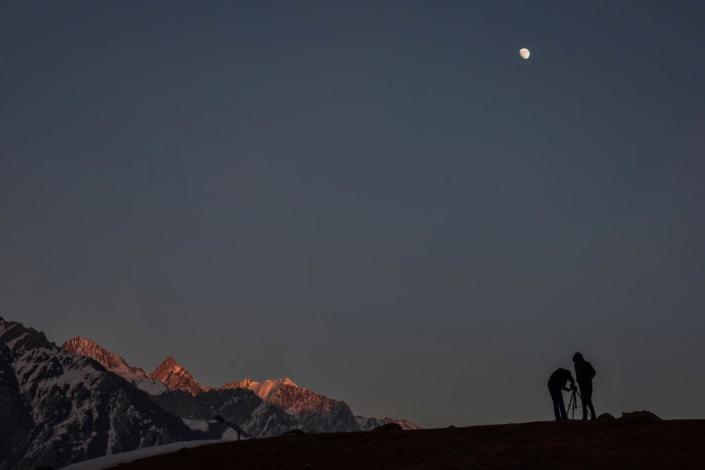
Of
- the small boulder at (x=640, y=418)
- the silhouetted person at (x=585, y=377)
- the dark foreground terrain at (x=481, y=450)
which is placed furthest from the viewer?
the silhouetted person at (x=585, y=377)

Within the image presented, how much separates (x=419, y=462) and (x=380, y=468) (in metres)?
1.48

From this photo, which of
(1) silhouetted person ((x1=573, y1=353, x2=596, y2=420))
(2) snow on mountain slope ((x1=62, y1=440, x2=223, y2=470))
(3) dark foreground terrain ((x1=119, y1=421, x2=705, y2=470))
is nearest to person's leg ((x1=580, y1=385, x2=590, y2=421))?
(1) silhouetted person ((x1=573, y1=353, x2=596, y2=420))

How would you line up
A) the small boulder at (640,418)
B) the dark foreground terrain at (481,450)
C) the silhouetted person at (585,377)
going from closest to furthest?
the dark foreground terrain at (481,450) < the small boulder at (640,418) < the silhouetted person at (585,377)

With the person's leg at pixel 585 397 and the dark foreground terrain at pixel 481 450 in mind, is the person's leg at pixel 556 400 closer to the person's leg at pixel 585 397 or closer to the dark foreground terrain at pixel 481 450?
the person's leg at pixel 585 397

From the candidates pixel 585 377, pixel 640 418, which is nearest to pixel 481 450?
pixel 640 418

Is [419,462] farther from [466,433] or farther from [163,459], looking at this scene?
[163,459]

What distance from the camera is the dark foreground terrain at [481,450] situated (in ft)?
80.9

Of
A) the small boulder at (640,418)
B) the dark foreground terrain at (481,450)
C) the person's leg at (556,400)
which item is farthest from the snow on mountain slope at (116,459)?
the small boulder at (640,418)

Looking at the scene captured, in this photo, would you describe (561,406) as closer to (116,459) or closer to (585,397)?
(585,397)

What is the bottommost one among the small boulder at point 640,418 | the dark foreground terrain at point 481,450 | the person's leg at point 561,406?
the dark foreground terrain at point 481,450

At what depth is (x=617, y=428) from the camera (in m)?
30.3

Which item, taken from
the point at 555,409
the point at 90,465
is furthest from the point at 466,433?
the point at 90,465

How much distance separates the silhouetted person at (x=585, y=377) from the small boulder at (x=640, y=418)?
137 inches

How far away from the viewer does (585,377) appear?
35531mm
